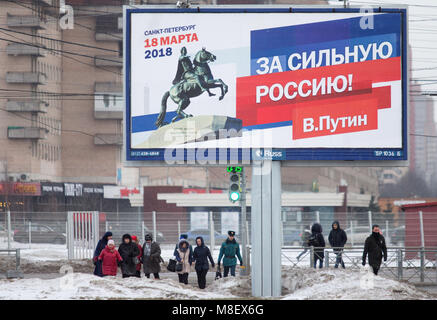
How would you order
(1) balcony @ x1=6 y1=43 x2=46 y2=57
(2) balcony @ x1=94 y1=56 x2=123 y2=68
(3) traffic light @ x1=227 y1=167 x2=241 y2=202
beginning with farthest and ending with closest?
(2) balcony @ x1=94 y1=56 x2=123 y2=68 → (1) balcony @ x1=6 y1=43 x2=46 y2=57 → (3) traffic light @ x1=227 y1=167 x2=241 y2=202

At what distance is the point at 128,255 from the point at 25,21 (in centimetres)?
6041

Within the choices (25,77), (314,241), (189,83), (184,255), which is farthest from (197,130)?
(25,77)

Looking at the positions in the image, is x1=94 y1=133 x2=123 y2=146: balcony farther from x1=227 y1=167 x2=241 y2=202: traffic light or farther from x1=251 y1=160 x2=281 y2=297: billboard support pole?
x1=251 y1=160 x2=281 y2=297: billboard support pole

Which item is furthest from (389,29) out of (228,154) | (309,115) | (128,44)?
(128,44)

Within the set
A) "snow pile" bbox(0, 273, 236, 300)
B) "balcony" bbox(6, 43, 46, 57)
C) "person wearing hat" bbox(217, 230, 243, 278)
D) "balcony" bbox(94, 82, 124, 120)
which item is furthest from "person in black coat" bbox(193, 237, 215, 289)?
"balcony" bbox(94, 82, 124, 120)

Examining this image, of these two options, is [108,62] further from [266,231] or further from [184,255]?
[266,231]

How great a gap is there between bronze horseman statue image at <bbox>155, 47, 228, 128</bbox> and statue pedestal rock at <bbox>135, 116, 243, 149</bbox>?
6.8 inches

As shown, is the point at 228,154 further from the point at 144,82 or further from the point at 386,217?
the point at 386,217

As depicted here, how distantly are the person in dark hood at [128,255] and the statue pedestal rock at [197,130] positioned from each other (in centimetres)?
241

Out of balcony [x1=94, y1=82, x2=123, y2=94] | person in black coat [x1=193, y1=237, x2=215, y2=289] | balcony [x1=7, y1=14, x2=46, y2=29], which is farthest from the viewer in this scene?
balcony [x1=94, y1=82, x2=123, y2=94]

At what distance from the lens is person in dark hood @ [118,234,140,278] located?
65.2ft

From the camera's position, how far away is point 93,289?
55.0ft

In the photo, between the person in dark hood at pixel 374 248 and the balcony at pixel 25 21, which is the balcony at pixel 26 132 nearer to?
the balcony at pixel 25 21

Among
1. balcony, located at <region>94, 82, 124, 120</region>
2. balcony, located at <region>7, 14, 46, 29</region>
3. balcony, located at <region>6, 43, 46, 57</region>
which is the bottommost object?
balcony, located at <region>94, 82, 124, 120</region>
